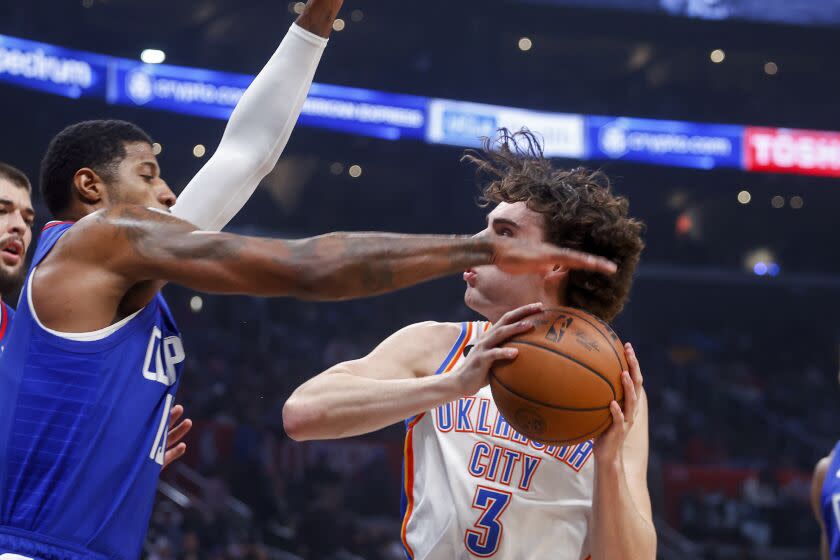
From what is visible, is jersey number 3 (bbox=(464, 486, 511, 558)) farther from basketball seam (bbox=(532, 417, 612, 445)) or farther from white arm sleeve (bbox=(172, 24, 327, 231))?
white arm sleeve (bbox=(172, 24, 327, 231))

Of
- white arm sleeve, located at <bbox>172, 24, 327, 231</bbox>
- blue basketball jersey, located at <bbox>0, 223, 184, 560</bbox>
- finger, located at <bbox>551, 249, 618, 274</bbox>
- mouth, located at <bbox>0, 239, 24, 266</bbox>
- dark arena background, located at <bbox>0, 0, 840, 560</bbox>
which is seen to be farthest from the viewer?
dark arena background, located at <bbox>0, 0, 840, 560</bbox>

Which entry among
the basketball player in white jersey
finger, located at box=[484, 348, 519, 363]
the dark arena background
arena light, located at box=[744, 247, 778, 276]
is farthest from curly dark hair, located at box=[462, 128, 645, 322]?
arena light, located at box=[744, 247, 778, 276]

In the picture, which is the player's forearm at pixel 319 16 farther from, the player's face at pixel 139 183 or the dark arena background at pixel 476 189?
the dark arena background at pixel 476 189

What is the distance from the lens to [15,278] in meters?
3.91

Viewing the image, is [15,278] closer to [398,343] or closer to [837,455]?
[398,343]

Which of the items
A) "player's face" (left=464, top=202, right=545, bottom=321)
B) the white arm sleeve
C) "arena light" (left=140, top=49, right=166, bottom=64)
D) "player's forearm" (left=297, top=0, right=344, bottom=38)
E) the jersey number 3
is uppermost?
"arena light" (left=140, top=49, right=166, bottom=64)

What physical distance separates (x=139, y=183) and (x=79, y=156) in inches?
7.5

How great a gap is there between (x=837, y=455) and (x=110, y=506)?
10.6 ft

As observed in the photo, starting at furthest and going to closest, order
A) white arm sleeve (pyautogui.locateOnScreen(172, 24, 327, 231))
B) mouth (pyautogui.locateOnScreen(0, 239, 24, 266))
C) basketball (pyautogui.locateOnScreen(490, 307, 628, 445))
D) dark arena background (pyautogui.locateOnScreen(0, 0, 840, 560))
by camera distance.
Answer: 1. dark arena background (pyautogui.locateOnScreen(0, 0, 840, 560))
2. mouth (pyautogui.locateOnScreen(0, 239, 24, 266))
3. white arm sleeve (pyautogui.locateOnScreen(172, 24, 327, 231))
4. basketball (pyautogui.locateOnScreen(490, 307, 628, 445))

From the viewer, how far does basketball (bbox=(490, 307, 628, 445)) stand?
2473 millimetres

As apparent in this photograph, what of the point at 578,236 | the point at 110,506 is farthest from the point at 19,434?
the point at 578,236

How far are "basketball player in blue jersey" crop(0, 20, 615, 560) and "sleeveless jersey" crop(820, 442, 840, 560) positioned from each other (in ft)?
7.85

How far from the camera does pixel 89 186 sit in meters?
2.79

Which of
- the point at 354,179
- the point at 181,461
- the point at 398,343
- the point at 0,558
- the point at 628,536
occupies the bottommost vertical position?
the point at 181,461
